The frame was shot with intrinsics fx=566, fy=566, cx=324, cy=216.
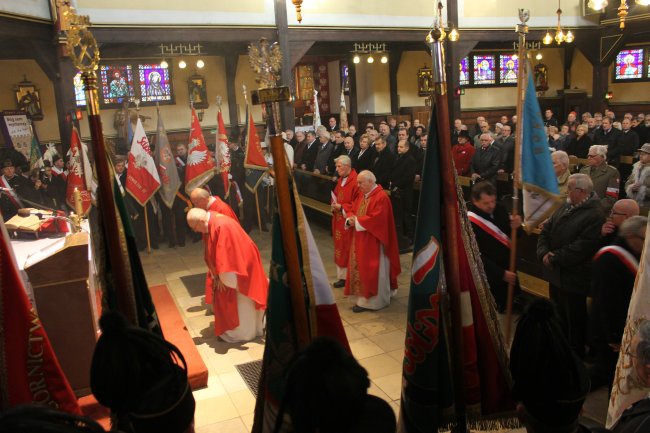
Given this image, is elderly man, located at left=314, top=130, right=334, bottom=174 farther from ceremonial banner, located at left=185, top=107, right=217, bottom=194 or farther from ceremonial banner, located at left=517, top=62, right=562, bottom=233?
ceremonial banner, located at left=517, top=62, right=562, bottom=233

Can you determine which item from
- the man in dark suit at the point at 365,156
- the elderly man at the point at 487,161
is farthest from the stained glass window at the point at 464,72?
the man in dark suit at the point at 365,156

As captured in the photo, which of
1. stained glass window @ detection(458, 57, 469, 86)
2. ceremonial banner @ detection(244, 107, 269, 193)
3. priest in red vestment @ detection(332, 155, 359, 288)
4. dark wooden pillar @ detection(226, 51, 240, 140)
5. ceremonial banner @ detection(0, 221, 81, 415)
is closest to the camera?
ceremonial banner @ detection(0, 221, 81, 415)

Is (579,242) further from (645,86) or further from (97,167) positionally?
(645,86)

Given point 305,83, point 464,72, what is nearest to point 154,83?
point 305,83

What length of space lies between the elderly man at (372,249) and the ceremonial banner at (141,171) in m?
4.99

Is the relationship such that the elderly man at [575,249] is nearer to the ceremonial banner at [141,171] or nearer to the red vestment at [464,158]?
the red vestment at [464,158]

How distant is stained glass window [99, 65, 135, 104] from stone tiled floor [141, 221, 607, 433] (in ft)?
29.1

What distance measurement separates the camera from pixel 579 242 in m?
5.52

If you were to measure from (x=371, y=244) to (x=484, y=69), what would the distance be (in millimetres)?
17535

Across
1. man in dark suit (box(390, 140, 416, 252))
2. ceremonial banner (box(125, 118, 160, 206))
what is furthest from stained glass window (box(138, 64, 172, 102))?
man in dark suit (box(390, 140, 416, 252))

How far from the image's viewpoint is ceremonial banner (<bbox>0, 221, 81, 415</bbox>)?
2.46m

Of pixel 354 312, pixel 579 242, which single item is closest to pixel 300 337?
pixel 579 242

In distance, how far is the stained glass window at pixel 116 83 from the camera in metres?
17.2

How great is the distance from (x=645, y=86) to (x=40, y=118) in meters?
21.5
